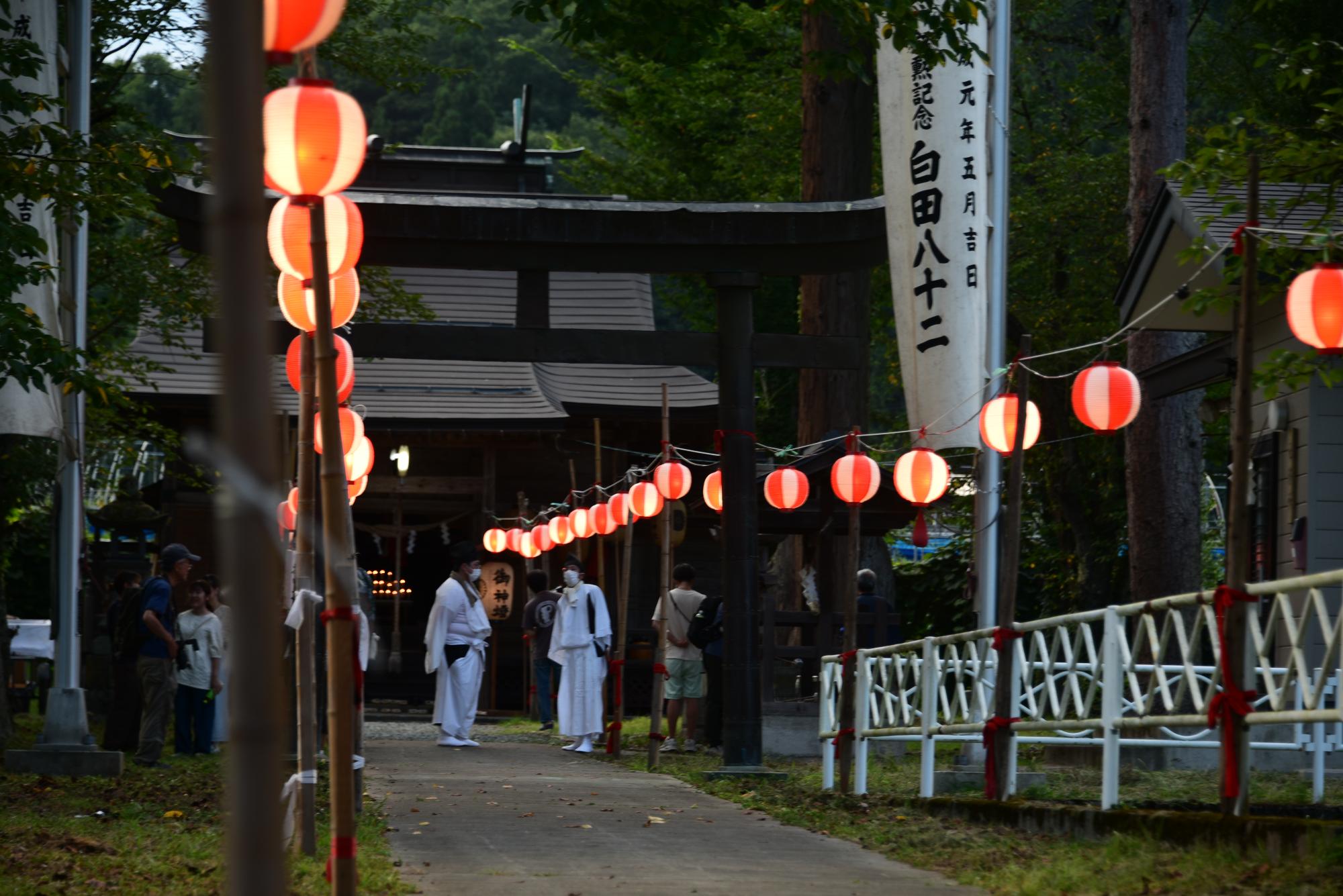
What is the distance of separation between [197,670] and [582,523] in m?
7.72

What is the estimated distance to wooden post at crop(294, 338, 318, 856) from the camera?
6.91m

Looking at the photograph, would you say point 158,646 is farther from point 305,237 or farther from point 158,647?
point 305,237

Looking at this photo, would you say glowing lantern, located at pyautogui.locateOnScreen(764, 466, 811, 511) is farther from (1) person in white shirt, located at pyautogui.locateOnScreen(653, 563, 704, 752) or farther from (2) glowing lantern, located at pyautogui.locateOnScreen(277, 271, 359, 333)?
(2) glowing lantern, located at pyautogui.locateOnScreen(277, 271, 359, 333)

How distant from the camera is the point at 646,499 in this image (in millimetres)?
19438

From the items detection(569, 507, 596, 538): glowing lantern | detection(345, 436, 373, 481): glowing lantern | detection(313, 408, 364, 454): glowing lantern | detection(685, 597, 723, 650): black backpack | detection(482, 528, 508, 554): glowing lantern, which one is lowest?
detection(685, 597, 723, 650): black backpack

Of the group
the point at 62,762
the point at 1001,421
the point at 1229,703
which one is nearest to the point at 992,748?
the point at 1229,703

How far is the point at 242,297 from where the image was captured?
262cm

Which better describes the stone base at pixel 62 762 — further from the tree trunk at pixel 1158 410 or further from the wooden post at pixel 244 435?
the wooden post at pixel 244 435

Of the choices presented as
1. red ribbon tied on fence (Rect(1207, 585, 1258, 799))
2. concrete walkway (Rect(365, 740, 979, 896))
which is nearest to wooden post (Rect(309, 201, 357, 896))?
concrete walkway (Rect(365, 740, 979, 896))

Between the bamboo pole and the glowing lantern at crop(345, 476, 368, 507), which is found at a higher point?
the glowing lantern at crop(345, 476, 368, 507)

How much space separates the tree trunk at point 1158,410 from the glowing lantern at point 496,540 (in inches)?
424

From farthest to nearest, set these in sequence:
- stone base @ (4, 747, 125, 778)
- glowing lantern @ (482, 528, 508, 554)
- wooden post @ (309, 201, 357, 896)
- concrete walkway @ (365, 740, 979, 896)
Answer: glowing lantern @ (482, 528, 508, 554), stone base @ (4, 747, 125, 778), concrete walkway @ (365, 740, 979, 896), wooden post @ (309, 201, 357, 896)

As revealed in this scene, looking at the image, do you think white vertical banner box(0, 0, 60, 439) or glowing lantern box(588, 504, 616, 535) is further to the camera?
glowing lantern box(588, 504, 616, 535)

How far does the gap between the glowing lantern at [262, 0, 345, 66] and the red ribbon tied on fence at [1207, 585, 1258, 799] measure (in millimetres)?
4848
